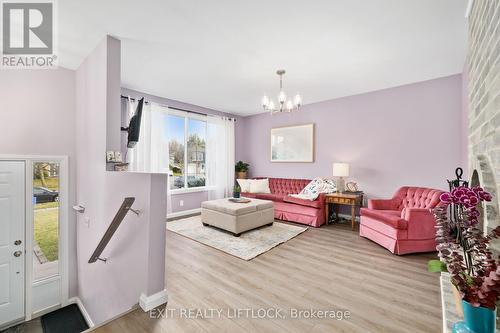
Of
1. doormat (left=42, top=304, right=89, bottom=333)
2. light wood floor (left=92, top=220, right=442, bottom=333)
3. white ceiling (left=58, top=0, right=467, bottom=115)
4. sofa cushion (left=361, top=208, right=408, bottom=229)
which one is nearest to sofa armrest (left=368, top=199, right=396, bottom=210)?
sofa cushion (left=361, top=208, right=408, bottom=229)

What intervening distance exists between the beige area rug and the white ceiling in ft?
9.15

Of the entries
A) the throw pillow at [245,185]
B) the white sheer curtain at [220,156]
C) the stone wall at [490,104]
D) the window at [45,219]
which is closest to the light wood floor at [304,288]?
the stone wall at [490,104]

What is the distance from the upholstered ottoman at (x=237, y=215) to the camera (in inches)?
152

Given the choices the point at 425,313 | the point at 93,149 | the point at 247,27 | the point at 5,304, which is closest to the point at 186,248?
the point at 93,149

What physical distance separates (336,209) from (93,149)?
4.78m

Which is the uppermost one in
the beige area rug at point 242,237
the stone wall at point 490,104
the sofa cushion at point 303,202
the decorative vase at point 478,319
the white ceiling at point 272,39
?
the white ceiling at point 272,39

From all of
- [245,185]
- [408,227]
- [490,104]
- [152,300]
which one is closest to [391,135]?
[408,227]

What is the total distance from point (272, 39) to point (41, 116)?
326 cm

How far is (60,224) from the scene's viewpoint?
126 inches

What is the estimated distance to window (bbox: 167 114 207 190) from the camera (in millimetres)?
5398

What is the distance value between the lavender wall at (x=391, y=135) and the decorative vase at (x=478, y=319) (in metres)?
3.75

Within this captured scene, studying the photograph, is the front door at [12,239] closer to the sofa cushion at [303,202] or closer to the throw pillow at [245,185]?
the throw pillow at [245,185]

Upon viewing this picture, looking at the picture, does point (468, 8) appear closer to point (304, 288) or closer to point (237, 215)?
point (304, 288)

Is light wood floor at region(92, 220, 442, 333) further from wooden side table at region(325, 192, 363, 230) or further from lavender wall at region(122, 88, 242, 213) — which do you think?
lavender wall at region(122, 88, 242, 213)
